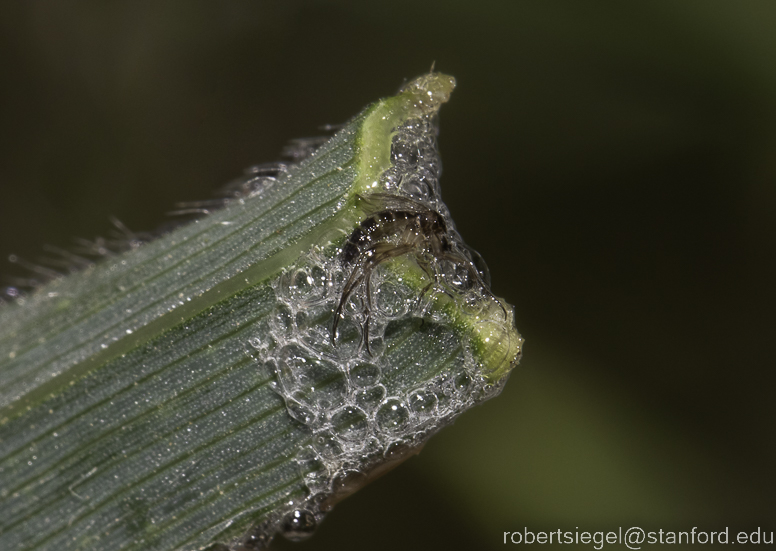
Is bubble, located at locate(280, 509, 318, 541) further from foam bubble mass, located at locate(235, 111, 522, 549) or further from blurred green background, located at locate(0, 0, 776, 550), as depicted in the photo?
blurred green background, located at locate(0, 0, 776, 550)

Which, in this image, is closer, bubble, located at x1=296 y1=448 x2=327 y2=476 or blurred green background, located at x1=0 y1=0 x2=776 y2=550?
bubble, located at x1=296 y1=448 x2=327 y2=476

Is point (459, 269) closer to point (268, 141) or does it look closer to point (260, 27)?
point (268, 141)

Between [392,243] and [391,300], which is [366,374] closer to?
[391,300]

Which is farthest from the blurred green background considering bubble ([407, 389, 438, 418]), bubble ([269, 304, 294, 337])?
bubble ([269, 304, 294, 337])

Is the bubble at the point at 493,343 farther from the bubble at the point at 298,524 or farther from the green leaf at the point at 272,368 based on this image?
the bubble at the point at 298,524

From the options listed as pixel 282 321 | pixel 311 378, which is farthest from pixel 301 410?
pixel 282 321

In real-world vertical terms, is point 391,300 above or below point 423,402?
above

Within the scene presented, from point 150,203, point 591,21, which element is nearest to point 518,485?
point 591,21
